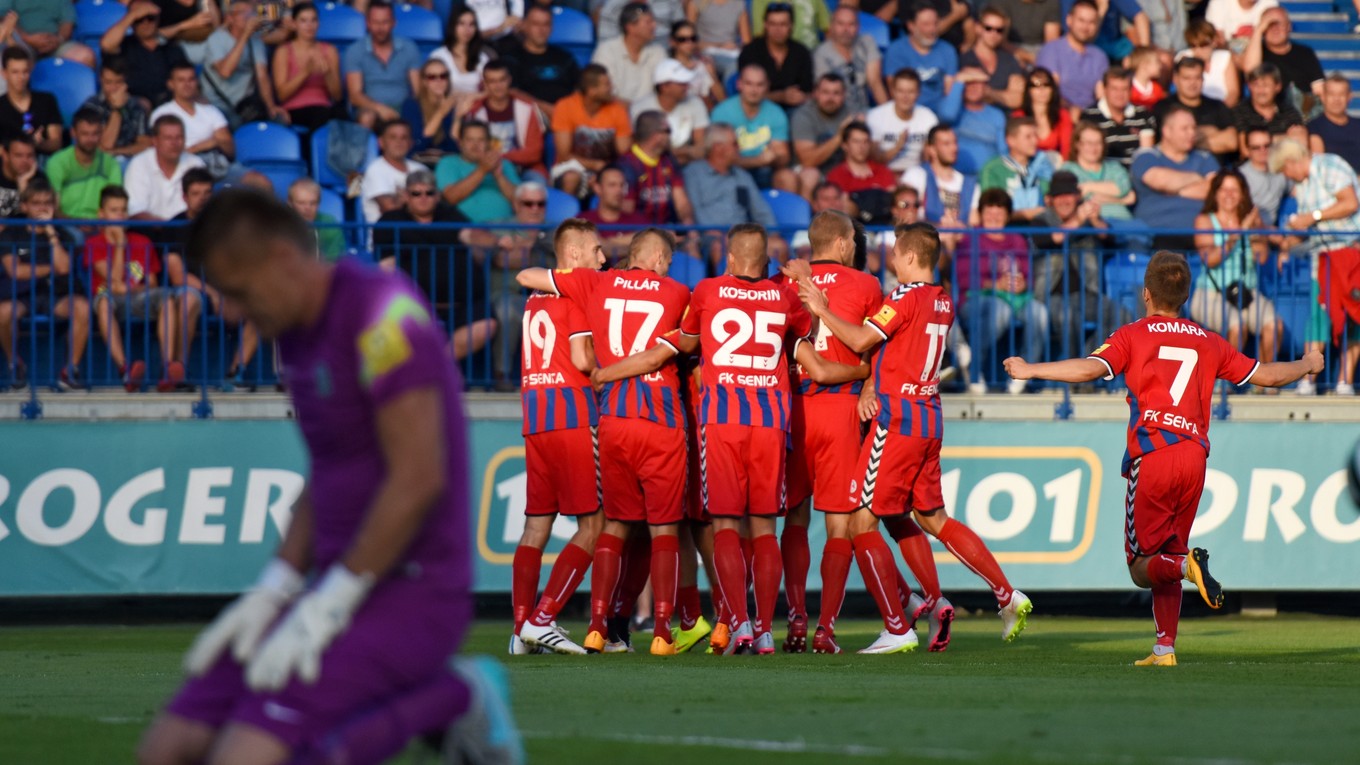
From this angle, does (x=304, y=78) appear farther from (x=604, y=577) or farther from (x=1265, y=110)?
(x=1265, y=110)

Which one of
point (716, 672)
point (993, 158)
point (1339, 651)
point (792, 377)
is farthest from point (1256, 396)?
point (716, 672)

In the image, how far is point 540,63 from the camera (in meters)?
17.5

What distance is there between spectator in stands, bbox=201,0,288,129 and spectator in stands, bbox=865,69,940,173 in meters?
5.52

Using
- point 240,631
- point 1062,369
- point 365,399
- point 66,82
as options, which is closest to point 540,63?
point 66,82

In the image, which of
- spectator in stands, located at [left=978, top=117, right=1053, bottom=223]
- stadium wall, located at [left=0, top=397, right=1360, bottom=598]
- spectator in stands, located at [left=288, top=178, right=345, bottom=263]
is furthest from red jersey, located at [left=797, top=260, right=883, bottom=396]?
spectator in stands, located at [left=978, top=117, right=1053, bottom=223]

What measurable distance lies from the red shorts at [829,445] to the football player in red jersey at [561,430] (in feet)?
4.24

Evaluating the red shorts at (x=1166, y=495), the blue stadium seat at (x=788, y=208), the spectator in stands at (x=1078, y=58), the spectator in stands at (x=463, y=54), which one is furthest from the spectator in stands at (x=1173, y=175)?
the red shorts at (x=1166, y=495)

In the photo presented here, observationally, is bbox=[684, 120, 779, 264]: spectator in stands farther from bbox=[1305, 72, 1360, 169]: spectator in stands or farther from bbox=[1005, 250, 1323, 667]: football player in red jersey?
bbox=[1005, 250, 1323, 667]: football player in red jersey

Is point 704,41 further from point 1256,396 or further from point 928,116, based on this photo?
point 1256,396

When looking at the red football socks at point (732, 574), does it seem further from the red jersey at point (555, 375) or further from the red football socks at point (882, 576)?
the red jersey at point (555, 375)

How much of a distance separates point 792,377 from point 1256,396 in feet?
19.1

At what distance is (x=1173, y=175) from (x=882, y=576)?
7672 mm

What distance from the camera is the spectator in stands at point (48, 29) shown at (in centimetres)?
1658

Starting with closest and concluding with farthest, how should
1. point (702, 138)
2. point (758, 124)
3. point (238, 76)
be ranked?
point (238, 76), point (702, 138), point (758, 124)
